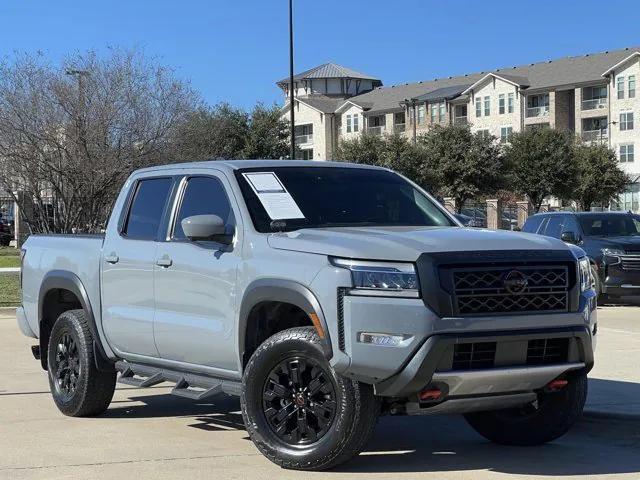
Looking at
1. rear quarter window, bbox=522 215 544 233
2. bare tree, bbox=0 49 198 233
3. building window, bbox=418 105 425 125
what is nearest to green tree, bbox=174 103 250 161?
bare tree, bbox=0 49 198 233

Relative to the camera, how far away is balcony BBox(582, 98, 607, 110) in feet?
270

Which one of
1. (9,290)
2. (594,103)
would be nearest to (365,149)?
(594,103)

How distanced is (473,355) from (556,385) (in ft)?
2.76

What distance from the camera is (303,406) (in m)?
6.24

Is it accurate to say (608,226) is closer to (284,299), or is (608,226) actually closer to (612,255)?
(612,255)

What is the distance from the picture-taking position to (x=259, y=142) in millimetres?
74438

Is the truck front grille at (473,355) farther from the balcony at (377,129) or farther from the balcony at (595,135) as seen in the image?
the balcony at (377,129)

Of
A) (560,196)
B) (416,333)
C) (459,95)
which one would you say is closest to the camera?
(416,333)

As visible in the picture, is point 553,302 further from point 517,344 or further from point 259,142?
point 259,142

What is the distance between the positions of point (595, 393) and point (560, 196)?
210 ft

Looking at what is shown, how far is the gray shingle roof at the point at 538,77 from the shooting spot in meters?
83.8

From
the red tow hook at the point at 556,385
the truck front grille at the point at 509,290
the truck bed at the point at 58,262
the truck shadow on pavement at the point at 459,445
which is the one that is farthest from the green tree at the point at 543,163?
the truck front grille at the point at 509,290

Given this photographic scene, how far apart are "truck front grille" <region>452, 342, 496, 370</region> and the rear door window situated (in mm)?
2829

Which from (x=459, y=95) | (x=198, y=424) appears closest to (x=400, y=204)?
(x=198, y=424)
